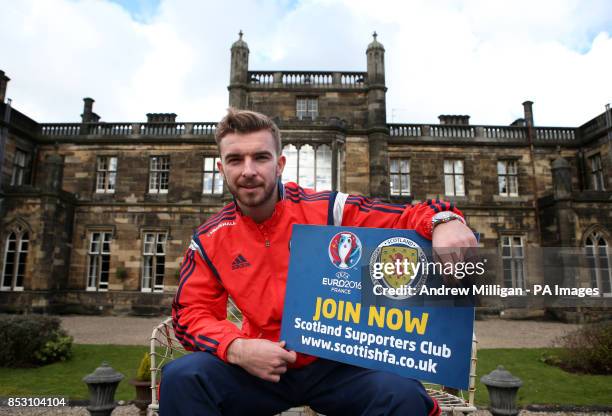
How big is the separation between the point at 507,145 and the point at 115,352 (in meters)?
18.9

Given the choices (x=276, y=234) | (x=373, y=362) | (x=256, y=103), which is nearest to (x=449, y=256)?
(x=373, y=362)

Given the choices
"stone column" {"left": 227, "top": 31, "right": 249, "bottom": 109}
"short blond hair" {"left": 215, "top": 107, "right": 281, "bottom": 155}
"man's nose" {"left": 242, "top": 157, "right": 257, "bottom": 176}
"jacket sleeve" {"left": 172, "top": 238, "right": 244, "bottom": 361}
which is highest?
"stone column" {"left": 227, "top": 31, "right": 249, "bottom": 109}

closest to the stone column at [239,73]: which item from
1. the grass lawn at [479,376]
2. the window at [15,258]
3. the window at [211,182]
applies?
the window at [211,182]

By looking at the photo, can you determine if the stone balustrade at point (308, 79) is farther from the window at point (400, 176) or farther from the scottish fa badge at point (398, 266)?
the scottish fa badge at point (398, 266)

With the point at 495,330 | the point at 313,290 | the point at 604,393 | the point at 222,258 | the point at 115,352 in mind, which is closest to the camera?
the point at 313,290

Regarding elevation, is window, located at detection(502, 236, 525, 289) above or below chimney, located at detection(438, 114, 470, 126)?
below

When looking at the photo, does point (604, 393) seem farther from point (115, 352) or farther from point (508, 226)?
point (508, 226)

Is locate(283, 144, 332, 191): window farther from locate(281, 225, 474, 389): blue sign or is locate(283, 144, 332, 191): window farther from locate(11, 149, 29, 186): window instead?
locate(281, 225, 474, 389): blue sign

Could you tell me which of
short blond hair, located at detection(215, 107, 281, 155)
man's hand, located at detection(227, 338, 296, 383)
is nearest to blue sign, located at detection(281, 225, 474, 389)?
man's hand, located at detection(227, 338, 296, 383)

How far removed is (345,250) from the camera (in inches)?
71.6

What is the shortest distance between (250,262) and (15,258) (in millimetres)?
18803

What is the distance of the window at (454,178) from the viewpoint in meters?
18.7

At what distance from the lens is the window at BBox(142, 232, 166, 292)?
58.4 feet

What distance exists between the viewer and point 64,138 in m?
19.0
